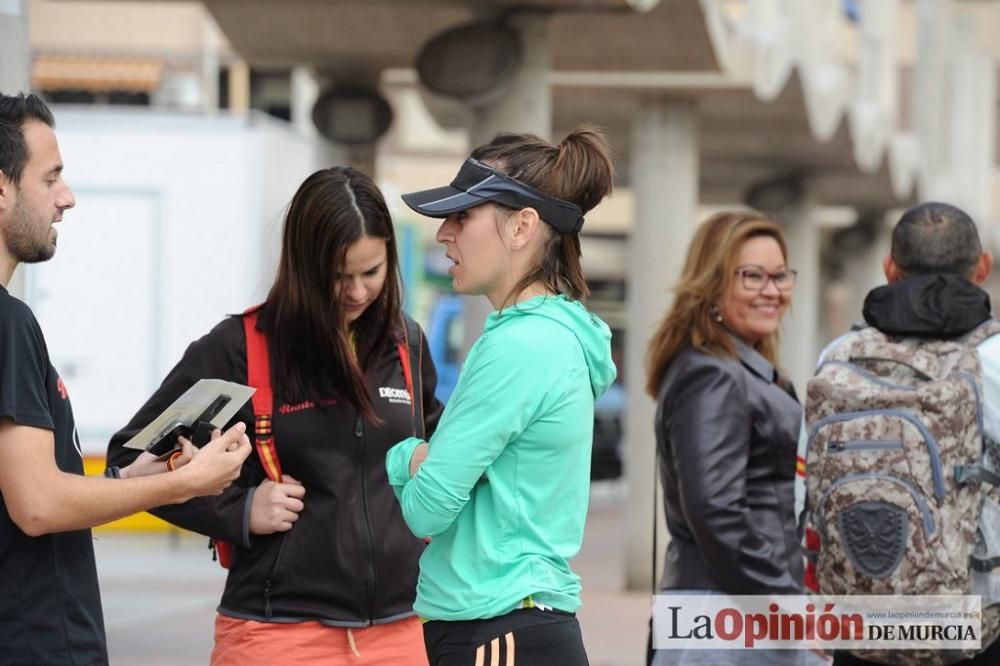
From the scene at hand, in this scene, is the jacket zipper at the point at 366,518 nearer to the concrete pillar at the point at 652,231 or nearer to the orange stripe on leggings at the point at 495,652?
the orange stripe on leggings at the point at 495,652

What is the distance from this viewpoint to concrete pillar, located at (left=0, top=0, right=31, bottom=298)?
4898 millimetres

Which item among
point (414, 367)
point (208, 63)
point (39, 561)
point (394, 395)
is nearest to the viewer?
point (39, 561)

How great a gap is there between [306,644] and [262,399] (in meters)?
0.54

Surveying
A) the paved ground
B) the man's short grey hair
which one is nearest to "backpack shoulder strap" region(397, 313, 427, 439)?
the man's short grey hair

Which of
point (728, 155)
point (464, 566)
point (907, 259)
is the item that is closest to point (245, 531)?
point (464, 566)

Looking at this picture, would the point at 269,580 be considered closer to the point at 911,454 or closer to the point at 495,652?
the point at 495,652

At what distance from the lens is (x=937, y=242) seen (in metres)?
4.59

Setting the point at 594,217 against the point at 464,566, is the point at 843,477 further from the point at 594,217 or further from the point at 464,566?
the point at 594,217

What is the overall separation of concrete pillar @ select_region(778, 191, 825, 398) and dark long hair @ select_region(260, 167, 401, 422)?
56.8 feet

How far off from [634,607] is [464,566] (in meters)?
9.70

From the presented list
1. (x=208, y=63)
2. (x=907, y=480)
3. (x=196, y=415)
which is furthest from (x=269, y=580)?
(x=208, y=63)

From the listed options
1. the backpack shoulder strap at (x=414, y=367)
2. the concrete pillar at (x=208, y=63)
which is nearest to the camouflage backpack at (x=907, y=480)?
the backpack shoulder strap at (x=414, y=367)

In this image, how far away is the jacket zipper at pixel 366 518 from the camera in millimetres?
4078

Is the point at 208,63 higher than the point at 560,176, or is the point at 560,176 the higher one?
the point at 208,63
